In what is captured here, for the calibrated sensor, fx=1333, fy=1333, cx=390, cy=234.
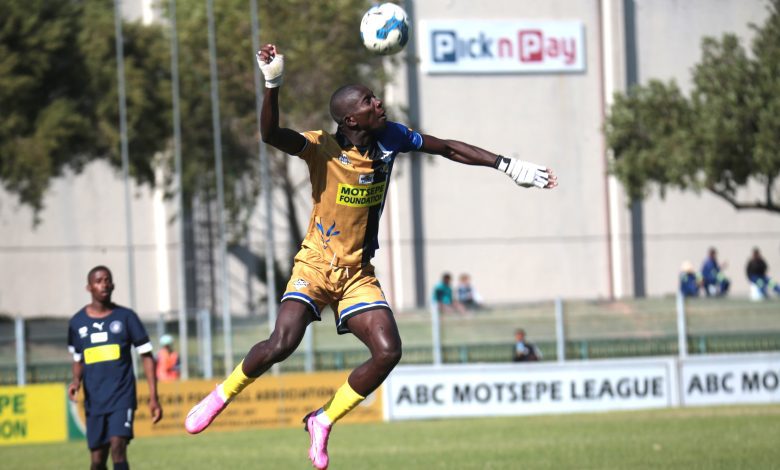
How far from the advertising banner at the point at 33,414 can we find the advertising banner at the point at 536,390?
226 inches

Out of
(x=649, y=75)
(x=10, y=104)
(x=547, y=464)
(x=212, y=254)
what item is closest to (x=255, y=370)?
(x=547, y=464)

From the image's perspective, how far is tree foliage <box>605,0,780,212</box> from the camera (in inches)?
1196

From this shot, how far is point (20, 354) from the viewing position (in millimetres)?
24375

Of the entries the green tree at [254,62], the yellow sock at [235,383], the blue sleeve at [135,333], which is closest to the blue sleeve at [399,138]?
the yellow sock at [235,383]

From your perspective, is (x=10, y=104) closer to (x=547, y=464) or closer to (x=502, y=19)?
(x=502, y=19)

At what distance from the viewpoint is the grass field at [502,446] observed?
15.5 metres

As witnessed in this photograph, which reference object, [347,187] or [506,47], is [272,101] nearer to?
[347,187]

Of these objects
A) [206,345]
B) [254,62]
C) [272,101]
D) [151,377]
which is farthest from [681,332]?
[272,101]

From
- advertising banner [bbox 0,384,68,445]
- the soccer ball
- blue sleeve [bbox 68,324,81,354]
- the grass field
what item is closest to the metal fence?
advertising banner [bbox 0,384,68,445]

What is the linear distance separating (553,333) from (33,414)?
9850mm

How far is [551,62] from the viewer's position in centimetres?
4475

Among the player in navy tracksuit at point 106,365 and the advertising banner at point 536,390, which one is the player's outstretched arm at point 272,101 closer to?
the player in navy tracksuit at point 106,365

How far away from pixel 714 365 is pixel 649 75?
23181 mm

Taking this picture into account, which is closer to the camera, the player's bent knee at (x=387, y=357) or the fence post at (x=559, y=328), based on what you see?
the player's bent knee at (x=387, y=357)
